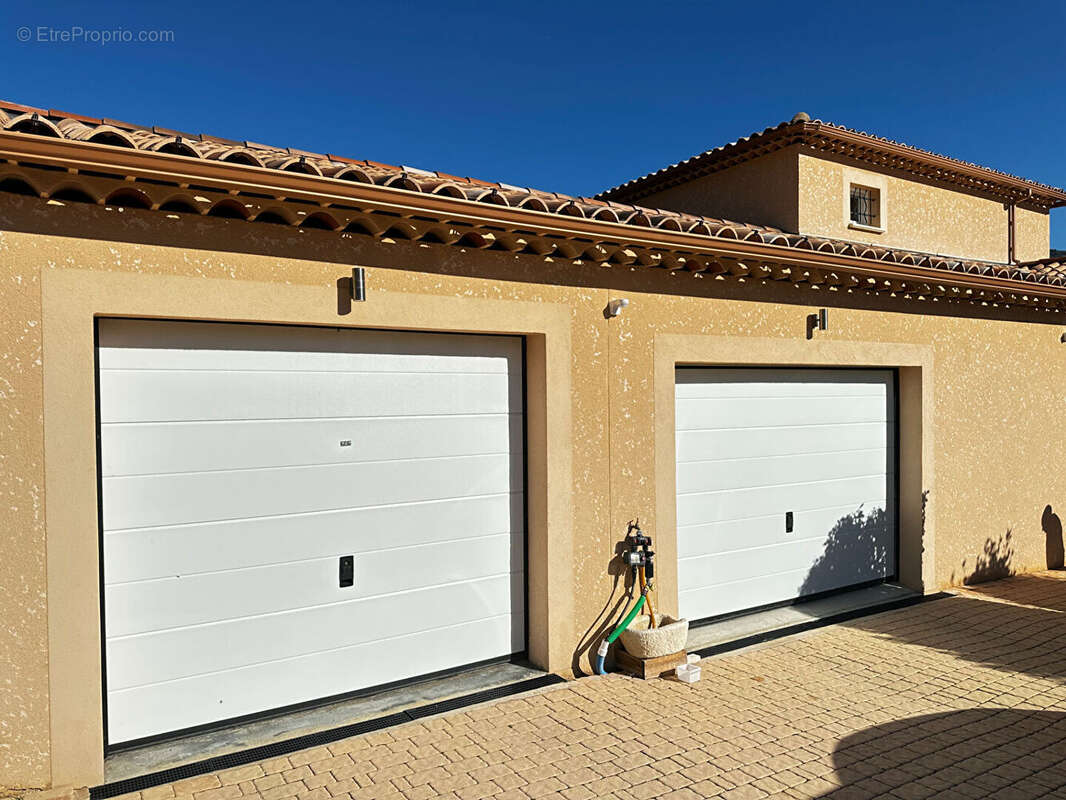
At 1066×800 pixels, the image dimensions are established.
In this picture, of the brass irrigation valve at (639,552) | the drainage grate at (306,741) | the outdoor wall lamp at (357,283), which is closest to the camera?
the drainage grate at (306,741)

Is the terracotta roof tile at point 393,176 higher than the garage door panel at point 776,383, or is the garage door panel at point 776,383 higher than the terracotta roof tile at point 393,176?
the terracotta roof tile at point 393,176

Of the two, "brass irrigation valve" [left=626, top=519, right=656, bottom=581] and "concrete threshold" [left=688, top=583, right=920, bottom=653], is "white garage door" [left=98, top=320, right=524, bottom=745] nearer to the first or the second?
"brass irrigation valve" [left=626, top=519, right=656, bottom=581]

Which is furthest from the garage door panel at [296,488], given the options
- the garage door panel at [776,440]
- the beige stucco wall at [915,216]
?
the beige stucco wall at [915,216]

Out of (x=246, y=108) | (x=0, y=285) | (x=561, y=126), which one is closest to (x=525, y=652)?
(x=0, y=285)

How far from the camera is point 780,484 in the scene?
8.78m

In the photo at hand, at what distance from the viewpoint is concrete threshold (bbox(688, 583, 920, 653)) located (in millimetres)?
7871

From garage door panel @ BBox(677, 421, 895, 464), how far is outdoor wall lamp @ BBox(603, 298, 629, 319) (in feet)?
5.70

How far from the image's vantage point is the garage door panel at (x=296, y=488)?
521cm

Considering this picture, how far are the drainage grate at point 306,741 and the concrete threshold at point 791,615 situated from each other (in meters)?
2.09

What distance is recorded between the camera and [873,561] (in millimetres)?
9797

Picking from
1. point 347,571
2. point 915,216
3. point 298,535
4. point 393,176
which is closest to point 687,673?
point 347,571

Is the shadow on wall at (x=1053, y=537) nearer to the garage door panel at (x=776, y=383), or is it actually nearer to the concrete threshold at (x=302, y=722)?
the garage door panel at (x=776, y=383)

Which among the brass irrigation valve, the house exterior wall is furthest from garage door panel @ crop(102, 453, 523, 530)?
the brass irrigation valve

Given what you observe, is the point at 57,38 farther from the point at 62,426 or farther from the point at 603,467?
the point at 603,467
